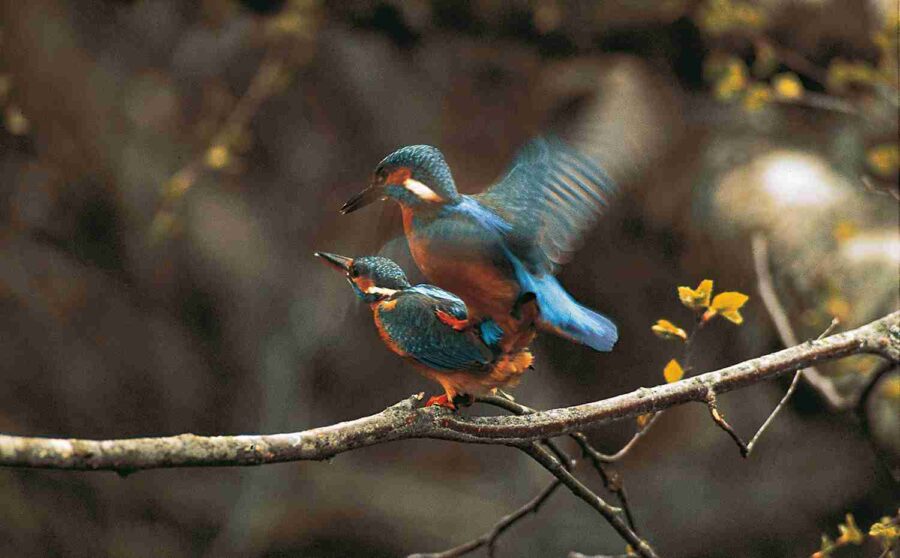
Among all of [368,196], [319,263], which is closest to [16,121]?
[319,263]

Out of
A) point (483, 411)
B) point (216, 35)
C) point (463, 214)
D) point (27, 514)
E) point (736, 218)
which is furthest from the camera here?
point (216, 35)

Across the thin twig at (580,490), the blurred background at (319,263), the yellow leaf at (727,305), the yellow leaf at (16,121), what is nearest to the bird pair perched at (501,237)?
the thin twig at (580,490)

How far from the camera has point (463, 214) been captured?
0.64m

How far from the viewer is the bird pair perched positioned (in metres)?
0.63

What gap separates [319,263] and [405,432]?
1.44m

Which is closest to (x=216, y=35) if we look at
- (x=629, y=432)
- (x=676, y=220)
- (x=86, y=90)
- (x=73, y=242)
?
(x=86, y=90)

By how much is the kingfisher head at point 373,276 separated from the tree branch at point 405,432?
0.08 m

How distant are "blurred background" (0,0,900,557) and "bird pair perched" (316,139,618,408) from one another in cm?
134

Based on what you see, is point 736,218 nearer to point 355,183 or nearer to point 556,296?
point 355,183

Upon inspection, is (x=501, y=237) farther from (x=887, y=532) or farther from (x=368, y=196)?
(x=887, y=532)

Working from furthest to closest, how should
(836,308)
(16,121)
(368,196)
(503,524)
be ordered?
1. (16,121)
2. (836,308)
3. (503,524)
4. (368,196)

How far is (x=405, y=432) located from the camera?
2.28 ft

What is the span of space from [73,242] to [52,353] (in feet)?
0.84

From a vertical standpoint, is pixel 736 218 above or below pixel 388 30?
below
